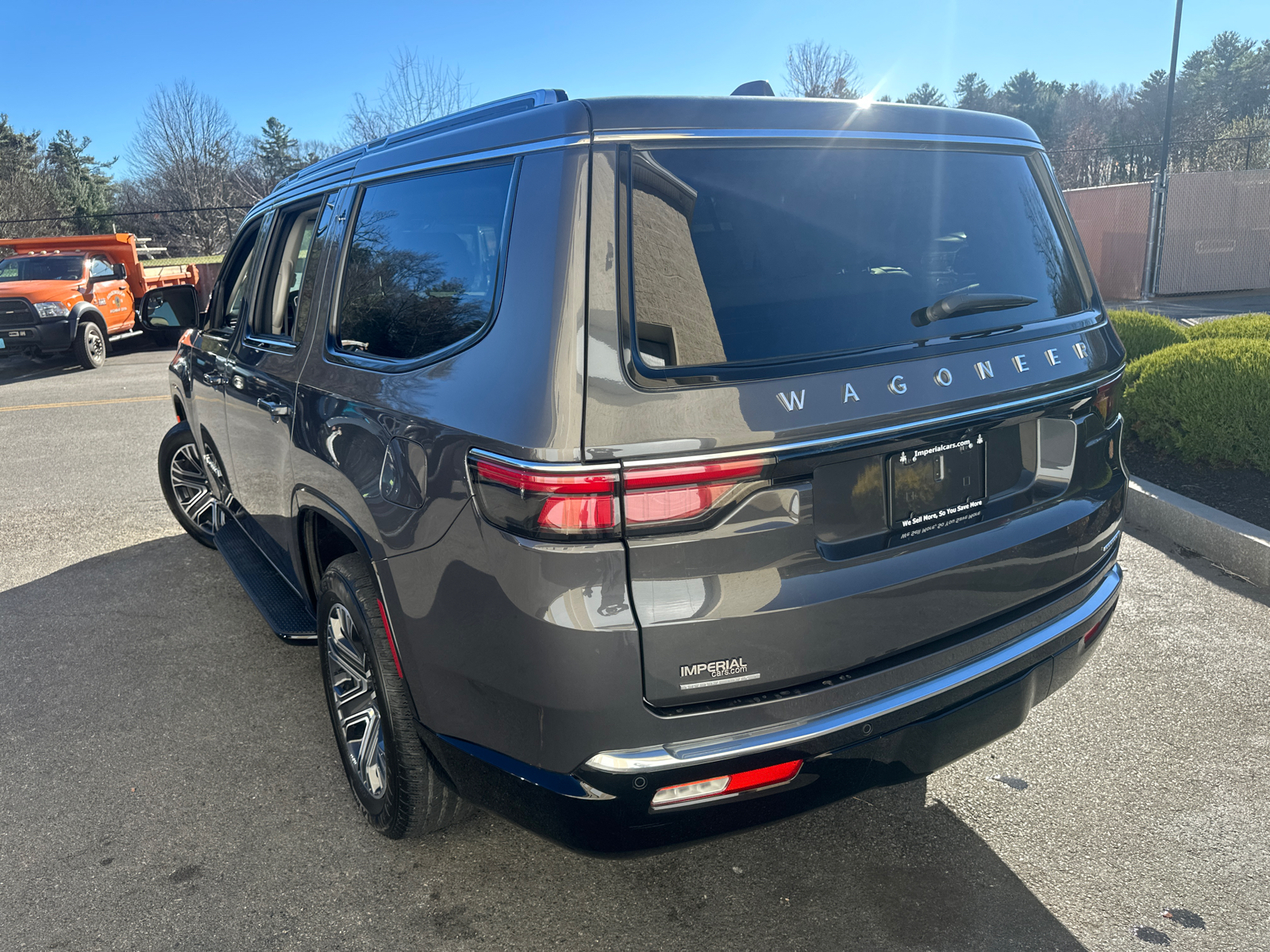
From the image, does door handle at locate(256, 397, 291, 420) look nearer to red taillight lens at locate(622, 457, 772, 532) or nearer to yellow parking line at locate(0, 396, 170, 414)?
red taillight lens at locate(622, 457, 772, 532)

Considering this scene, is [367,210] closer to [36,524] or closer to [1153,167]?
[36,524]

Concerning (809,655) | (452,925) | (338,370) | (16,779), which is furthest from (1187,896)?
(16,779)

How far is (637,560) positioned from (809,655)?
46 cm

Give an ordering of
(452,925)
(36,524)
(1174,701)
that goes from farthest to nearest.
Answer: (36,524)
(1174,701)
(452,925)

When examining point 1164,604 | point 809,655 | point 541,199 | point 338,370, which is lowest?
point 1164,604

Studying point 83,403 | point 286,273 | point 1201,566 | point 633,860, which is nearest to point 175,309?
point 286,273

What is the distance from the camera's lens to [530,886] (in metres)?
2.71

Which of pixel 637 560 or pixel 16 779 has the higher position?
pixel 637 560

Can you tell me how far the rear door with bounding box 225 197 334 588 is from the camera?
10.5 ft

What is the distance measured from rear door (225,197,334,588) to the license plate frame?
1.98 m

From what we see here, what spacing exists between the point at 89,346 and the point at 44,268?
1674 mm

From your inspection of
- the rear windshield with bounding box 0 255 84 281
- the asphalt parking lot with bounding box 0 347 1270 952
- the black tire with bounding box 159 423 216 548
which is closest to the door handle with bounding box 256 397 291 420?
the asphalt parking lot with bounding box 0 347 1270 952

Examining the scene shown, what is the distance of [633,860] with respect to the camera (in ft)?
8.29

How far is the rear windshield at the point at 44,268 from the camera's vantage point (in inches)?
617
